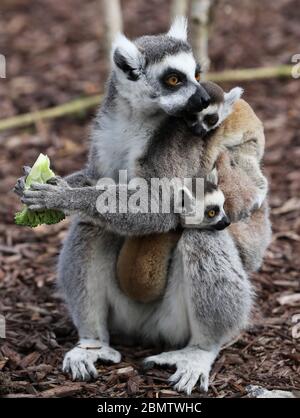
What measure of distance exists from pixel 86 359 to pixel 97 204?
1.41m

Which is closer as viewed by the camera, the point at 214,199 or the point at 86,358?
the point at 214,199

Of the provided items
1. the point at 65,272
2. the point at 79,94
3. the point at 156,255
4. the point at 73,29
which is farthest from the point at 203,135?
the point at 73,29

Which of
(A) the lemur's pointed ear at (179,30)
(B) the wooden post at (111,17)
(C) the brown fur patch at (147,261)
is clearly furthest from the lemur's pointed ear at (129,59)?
(B) the wooden post at (111,17)

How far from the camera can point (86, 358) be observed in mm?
6812

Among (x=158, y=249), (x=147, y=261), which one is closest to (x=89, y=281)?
(x=147, y=261)

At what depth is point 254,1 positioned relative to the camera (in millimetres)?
15547

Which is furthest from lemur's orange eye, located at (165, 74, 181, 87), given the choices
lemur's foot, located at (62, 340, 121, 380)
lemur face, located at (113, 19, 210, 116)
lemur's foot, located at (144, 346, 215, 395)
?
lemur's foot, located at (62, 340, 121, 380)

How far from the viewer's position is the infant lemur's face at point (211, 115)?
6648 millimetres

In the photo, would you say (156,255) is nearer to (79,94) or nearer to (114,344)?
(114,344)

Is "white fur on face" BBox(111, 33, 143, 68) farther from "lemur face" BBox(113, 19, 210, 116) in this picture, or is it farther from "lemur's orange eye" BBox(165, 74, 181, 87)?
"lemur's orange eye" BBox(165, 74, 181, 87)

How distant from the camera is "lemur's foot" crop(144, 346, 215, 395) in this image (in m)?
6.55

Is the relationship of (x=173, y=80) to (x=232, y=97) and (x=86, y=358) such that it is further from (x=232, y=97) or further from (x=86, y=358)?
(x=86, y=358)

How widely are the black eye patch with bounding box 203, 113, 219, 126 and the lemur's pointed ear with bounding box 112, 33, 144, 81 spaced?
0.70m

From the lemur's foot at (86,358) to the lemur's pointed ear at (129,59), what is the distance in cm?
247
